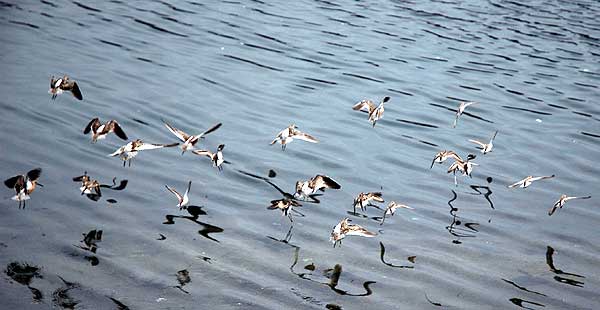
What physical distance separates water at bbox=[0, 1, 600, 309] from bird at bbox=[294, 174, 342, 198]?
0.38 m

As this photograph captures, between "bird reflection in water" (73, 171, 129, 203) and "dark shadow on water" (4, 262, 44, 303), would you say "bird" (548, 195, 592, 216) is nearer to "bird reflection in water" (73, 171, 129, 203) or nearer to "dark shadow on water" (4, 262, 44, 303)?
"bird reflection in water" (73, 171, 129, 203)

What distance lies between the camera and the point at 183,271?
8.95m

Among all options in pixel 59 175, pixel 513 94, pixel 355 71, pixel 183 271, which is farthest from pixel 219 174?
pixel 513 94

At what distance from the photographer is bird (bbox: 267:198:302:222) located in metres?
10.7

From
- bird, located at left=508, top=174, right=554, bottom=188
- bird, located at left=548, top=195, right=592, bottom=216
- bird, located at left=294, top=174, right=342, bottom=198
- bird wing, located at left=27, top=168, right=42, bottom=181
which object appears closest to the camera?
bird wing, located at left=27, top=168, right=42, bottom=181

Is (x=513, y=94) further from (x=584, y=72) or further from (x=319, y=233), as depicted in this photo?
(x=319, y=233)

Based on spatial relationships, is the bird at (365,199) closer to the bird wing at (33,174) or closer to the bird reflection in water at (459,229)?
the bird reflection in water at (459,229)

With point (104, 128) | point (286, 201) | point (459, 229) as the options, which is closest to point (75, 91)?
point (104, 128)

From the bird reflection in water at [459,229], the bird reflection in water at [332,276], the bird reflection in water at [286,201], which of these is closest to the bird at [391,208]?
the bird reflection in water at [459,229]

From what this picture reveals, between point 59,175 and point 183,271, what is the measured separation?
3473mm

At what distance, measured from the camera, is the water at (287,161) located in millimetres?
9078

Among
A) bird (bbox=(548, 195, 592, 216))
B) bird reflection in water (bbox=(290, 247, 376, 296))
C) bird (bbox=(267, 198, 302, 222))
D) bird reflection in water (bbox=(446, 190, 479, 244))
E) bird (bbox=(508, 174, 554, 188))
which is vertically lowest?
bird reflection in water (bbox=(290, 247, 376, 296))

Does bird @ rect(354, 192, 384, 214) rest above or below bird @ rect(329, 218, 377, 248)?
above

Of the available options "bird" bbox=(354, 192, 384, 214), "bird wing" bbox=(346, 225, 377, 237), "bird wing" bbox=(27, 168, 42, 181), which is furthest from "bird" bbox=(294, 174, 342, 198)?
"bird wing" bbox=(27, 168, 42, 181)
